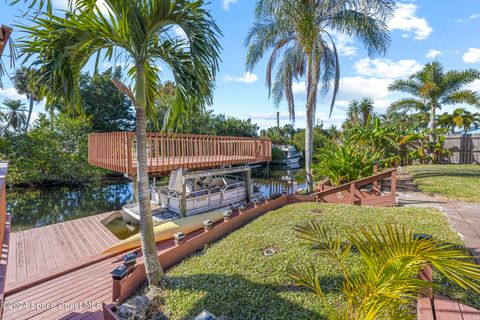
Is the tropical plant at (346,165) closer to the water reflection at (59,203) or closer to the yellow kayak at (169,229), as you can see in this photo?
the yellow kayak at (169,229)

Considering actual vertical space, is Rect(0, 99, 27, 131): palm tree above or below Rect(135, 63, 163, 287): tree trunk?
above

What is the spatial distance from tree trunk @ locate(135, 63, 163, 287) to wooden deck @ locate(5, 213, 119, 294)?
232cm

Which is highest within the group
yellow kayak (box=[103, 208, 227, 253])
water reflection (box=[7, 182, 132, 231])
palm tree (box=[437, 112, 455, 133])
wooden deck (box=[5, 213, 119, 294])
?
palm tree (box=[437, 112, 455, 133])

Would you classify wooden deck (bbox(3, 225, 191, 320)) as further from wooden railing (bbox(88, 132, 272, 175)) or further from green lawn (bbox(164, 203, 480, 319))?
wooden railing (bbox(88, 132, 272, 175))

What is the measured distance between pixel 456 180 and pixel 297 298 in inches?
361

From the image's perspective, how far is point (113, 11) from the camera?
10.3 ft

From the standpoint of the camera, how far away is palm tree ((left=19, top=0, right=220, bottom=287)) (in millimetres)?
3086

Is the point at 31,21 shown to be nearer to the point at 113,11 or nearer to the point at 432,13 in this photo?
the point at 113,11

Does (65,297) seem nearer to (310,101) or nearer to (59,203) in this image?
(310,101)

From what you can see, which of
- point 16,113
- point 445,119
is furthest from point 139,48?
point 16,113

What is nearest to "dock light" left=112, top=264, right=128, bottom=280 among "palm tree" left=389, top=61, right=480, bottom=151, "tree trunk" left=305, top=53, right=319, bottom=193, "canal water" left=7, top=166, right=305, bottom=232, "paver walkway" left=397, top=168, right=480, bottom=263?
"canal water" left=7, top=166, right=305, bottom=232

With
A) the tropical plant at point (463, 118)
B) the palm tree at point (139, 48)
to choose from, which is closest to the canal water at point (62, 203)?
the palm tree at point (139, 48)

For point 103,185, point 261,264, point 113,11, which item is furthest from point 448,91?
point 103,185

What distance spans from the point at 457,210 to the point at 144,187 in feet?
22.2
